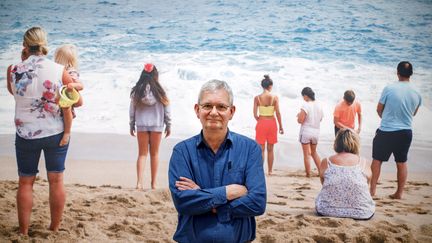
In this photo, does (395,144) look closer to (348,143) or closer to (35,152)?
(348,143)

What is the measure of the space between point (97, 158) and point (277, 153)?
2128mm

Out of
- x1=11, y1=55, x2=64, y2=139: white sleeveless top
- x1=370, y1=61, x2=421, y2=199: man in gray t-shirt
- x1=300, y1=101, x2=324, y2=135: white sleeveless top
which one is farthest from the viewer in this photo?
x1=300, y1=101, x2=324, y2=135: white sleeveless top

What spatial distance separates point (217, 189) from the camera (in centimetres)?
167

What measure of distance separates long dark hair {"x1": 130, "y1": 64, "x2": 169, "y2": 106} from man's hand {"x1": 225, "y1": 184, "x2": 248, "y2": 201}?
231cm

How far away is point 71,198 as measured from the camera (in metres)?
3.51

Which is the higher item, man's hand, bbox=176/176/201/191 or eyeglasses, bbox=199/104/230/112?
eyeglasses, bbox=199/104/230/112

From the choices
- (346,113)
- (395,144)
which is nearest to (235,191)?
(395,144)

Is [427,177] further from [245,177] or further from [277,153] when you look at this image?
[245,177]

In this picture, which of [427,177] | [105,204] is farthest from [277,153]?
[105,204]

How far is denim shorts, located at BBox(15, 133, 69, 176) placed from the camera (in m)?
Result: 2.49

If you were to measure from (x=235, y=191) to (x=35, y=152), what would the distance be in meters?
1.33

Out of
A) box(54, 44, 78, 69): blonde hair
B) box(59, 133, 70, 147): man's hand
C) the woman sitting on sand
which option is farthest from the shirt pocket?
box(54, 44, 78, 69): blonde hair

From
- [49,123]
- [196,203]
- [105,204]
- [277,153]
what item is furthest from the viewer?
[277,153]

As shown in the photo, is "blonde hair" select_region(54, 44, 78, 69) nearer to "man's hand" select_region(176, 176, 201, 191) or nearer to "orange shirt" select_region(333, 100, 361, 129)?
"man's hand" select_region(176, 176, 201, 191)
